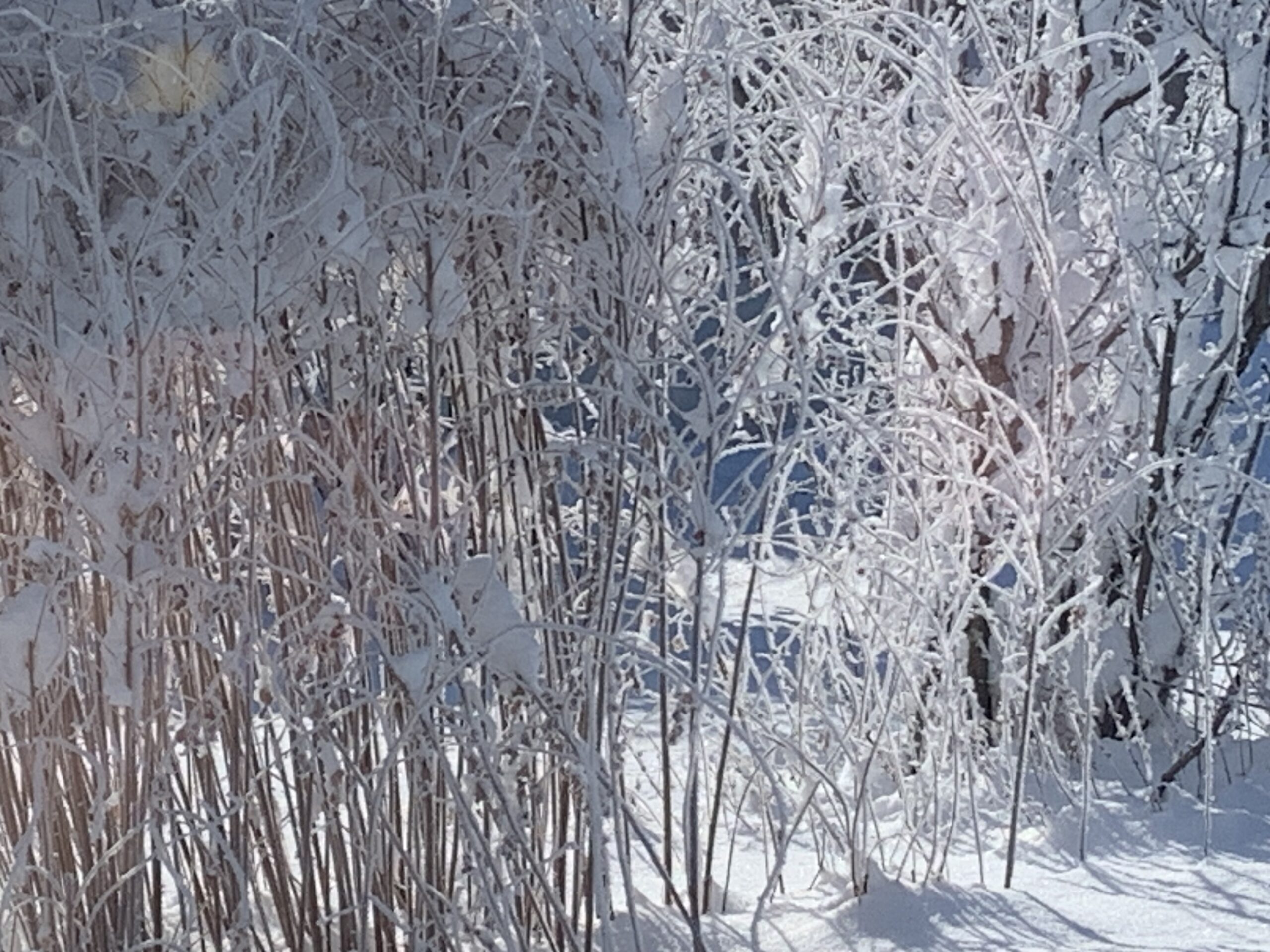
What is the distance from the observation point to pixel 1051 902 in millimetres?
2145

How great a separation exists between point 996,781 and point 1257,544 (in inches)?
25.0

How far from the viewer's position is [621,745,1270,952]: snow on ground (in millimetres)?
1990

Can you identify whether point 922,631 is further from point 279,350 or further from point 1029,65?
point 279,350

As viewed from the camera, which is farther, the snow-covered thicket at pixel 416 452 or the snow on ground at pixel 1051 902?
the snow on ground at pixel 1051 902

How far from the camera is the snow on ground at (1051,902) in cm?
199

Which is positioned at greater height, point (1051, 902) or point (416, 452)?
point (416, 452)

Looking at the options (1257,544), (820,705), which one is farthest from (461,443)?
(1257,544)

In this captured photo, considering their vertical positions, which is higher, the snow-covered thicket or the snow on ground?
the snow-covered thicket

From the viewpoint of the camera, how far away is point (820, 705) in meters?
2.23

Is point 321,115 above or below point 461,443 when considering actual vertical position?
above

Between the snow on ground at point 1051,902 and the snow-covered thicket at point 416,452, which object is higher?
the snow-covered thicket at point 416,452

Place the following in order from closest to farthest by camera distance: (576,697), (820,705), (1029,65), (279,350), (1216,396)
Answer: (279,350)
(576,697)
(1029,65)
(820,705)
(1216,396)

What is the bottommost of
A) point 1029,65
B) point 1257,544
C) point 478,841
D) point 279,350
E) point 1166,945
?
point 1166,945

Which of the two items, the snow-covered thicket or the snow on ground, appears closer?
the snow-covered thicket
